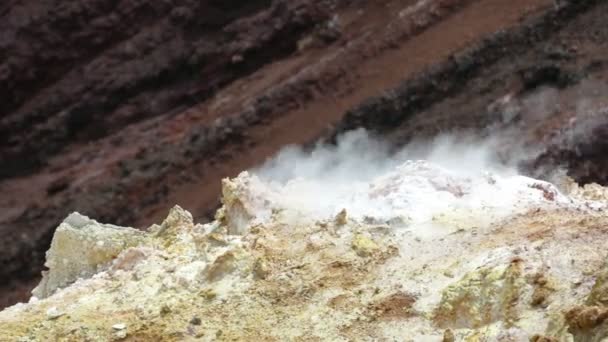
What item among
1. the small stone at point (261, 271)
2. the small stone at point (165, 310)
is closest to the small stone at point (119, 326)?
the small stone at point (165, 310)

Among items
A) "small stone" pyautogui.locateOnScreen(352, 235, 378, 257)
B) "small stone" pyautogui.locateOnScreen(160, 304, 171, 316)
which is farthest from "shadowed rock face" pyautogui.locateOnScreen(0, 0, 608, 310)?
"small stone" pyautogui.locateOnScreen(160, 304, 171, 316)

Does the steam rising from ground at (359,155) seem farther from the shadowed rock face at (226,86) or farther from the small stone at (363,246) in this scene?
the small stone at (363,246)

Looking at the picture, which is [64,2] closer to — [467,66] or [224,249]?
[467,66]

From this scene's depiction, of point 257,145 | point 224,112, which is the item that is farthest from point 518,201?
point 224,112

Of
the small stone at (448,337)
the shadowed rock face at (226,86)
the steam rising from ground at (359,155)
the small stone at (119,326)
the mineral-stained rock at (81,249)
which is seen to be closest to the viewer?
the small stone at (448,337)

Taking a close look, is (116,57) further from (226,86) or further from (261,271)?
(261,271)

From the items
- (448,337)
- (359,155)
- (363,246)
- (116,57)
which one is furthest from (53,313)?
(116,57)
